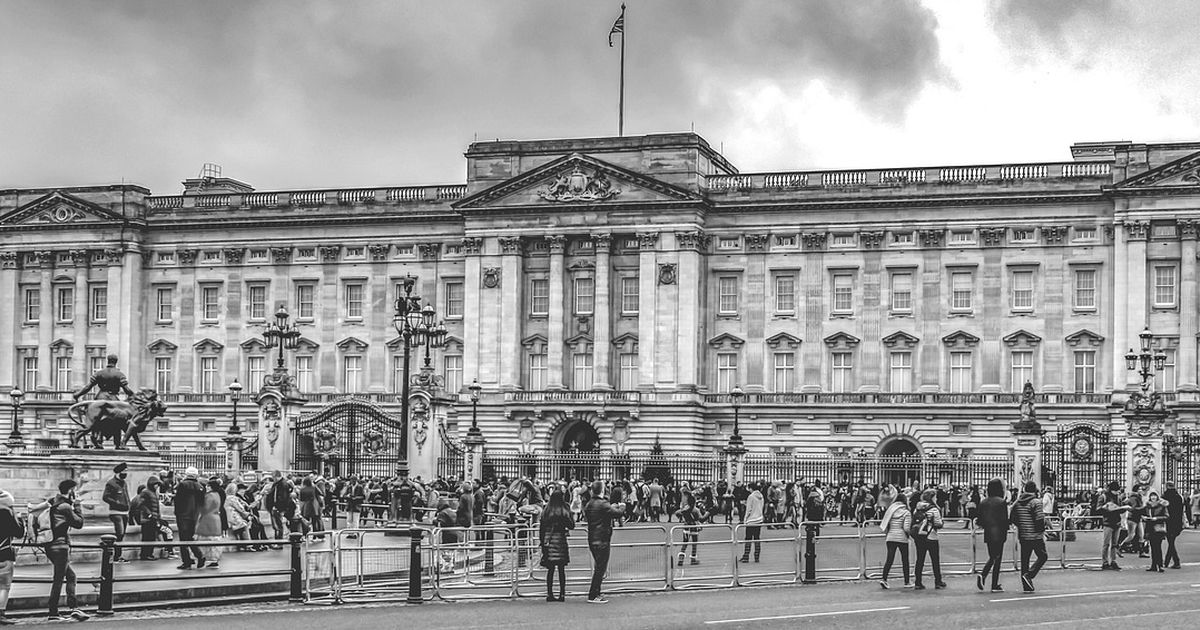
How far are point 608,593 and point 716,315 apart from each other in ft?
166

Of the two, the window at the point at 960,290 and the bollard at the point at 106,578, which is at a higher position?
the window at the point at 960,290

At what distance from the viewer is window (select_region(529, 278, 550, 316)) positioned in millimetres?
80250

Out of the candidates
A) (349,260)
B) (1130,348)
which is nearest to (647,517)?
(1130,348)

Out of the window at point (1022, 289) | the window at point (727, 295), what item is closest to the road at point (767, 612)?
the window at point (1022, 289)

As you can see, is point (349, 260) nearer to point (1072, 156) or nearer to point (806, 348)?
point (806, 348)

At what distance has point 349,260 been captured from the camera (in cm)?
8400

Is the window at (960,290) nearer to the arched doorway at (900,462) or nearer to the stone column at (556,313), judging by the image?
the arched doorway at (900,462)

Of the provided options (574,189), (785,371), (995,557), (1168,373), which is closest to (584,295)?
(574,189)

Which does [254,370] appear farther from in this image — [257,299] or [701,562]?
[701,562]

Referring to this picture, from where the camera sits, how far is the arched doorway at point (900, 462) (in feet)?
205

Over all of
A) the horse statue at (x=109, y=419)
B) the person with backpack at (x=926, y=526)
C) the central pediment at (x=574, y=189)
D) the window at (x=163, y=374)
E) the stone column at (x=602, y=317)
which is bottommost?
the person with backpack at (x=926, y=526)

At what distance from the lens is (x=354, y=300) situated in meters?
84.0

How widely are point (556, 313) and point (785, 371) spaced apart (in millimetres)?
9951

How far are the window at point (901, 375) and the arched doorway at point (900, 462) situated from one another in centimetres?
218
